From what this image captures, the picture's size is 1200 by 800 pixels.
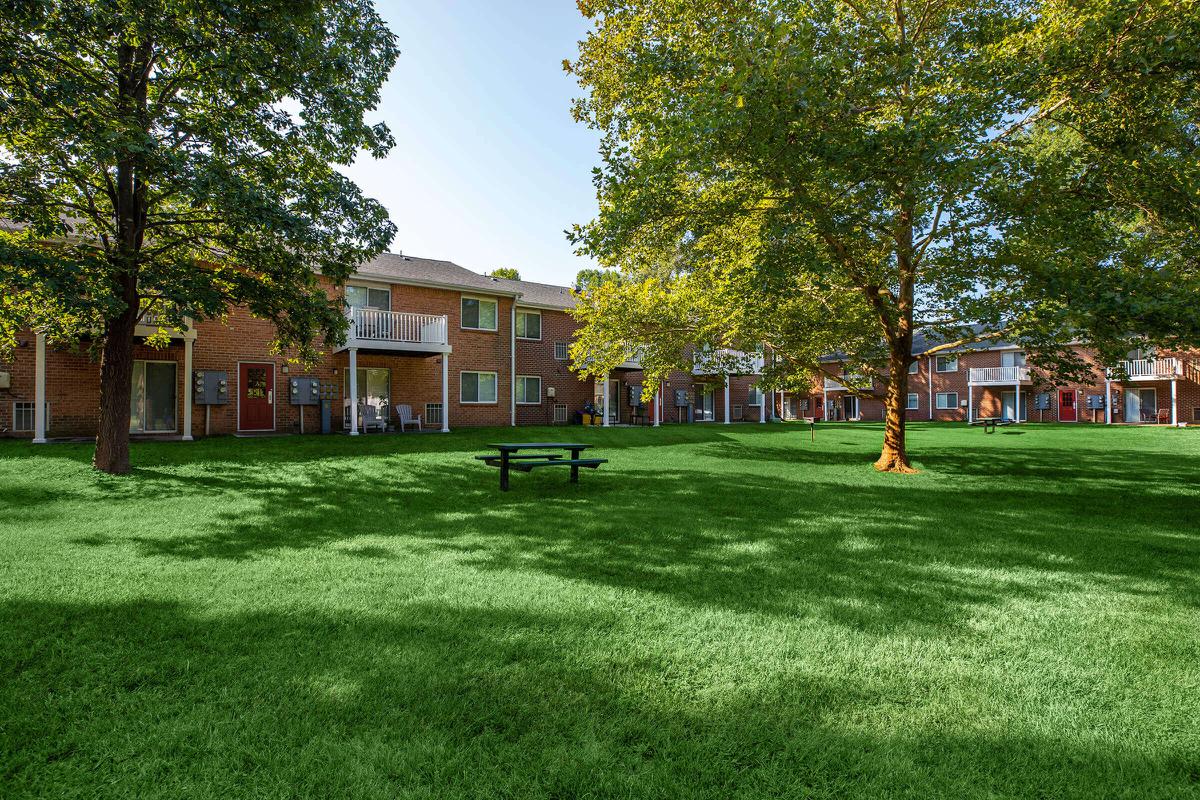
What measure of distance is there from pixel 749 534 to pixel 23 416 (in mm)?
17278

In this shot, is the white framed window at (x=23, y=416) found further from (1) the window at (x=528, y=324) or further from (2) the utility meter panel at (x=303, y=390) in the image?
(1) the window at (x=528, y=324)

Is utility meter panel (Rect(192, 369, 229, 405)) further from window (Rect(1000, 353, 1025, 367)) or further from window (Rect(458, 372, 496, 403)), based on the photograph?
window (Rect(1000, 353, 1025, 367))

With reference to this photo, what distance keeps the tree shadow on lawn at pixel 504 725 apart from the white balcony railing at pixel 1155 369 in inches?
1444

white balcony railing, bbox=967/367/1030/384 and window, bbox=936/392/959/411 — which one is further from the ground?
white balcony railing, bbox=967/367/1030/384

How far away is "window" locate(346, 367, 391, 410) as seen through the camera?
1888 centimetres

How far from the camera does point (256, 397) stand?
1658 cm

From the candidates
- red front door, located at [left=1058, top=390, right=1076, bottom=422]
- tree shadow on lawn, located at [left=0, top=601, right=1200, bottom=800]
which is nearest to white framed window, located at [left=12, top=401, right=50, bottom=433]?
tree shadow on lawn, located at [left=0, top=601, right=1200, bottom=800]

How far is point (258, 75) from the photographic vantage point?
28.0ft

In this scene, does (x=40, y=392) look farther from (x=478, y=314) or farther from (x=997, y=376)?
(x=997, y=376)

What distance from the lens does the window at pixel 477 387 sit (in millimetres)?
20469

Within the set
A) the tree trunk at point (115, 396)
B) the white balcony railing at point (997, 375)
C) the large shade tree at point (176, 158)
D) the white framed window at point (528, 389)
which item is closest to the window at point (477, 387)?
the white framed window at point (528, 389)

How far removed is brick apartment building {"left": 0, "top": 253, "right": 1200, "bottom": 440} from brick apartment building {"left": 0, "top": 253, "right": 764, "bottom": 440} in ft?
0.12

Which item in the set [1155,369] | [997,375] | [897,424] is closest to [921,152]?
[897,424]

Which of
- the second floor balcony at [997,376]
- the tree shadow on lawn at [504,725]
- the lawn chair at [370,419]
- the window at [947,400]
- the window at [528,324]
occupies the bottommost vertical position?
the tree shadow on lawn at [504,725]
